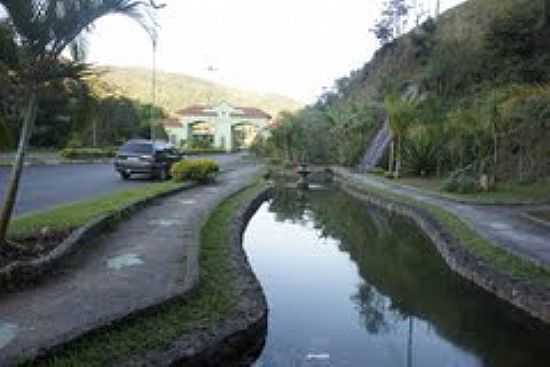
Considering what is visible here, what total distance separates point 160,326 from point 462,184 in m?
14.2

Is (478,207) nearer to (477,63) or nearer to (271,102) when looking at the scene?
(477,63)

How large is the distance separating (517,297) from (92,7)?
719cm

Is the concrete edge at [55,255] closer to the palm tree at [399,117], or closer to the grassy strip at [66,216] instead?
the grassy strip at [66,216]

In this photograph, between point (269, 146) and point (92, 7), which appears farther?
point (269, 146)

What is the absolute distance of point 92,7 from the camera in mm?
7578

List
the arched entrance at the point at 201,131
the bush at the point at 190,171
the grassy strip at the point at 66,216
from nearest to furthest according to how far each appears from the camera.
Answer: the grassy strip at the point at 66,216, the bush at the point at 190,171, the arched entrance at the point at 201,131

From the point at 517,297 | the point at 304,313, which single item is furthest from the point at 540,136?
the point at 304,313

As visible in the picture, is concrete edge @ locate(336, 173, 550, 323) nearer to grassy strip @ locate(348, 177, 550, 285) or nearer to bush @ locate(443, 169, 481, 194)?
grassy strip @ locate(348, 177, 550, 285)

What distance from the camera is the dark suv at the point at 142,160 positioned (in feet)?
71.6

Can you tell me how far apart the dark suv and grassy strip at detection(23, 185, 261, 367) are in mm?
14141

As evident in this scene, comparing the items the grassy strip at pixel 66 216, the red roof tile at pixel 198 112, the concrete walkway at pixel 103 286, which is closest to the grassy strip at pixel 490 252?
the concrete walkway at pixel 103 286

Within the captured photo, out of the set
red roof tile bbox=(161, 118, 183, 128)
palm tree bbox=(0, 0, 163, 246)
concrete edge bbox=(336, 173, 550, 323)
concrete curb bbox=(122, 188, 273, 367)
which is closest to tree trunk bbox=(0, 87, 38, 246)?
palm tree bbox=(0, 0, 163, 246)

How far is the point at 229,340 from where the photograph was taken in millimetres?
5668

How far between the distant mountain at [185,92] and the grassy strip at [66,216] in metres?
73.2
